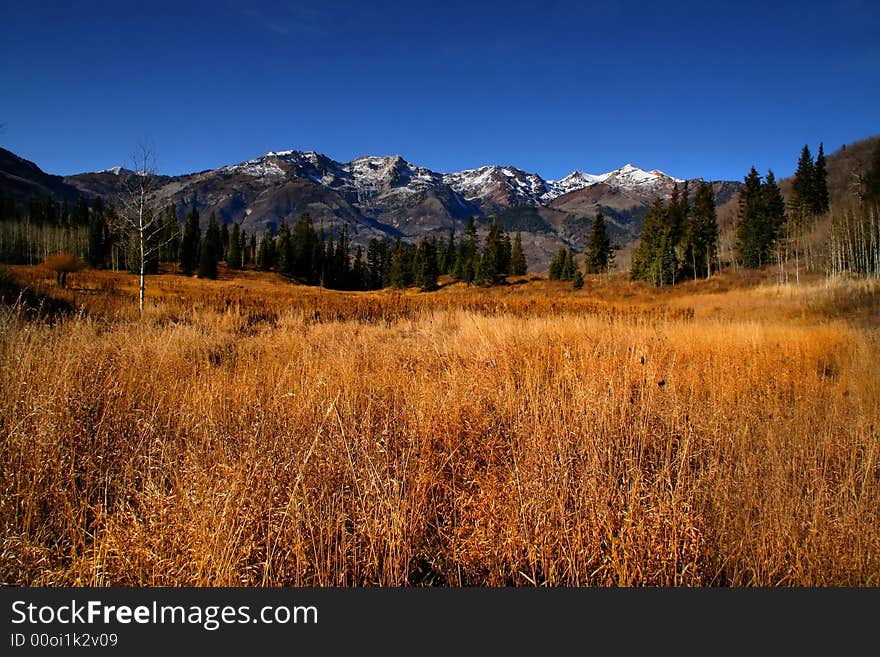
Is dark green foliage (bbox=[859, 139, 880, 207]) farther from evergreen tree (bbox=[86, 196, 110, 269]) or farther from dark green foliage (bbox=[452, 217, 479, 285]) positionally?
evergreen tree (bbox=[86, 196, 110, 269])

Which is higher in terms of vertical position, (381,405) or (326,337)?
(326,337)

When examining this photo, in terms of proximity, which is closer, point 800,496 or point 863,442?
point 800,496

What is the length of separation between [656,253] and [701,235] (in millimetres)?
7259

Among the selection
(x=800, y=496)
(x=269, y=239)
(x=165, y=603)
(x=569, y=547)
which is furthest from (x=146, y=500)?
(x=269, y=239)

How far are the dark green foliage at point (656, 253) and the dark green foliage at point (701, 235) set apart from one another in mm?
2180

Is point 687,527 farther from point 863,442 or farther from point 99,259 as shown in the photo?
point 99,259

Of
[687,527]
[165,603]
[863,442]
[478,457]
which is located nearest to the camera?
[165,603]

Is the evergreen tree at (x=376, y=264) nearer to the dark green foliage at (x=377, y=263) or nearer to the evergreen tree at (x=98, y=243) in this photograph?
the dark green foliage at (x=377, y=263)

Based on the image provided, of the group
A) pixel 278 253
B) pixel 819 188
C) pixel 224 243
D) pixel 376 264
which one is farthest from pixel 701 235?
pixel 224 243

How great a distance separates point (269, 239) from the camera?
3115 inches

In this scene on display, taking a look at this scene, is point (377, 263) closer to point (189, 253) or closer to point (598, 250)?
point (189, 253)

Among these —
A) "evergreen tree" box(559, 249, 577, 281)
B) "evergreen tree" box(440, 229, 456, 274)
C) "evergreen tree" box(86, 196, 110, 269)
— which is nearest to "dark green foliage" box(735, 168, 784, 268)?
"evergreen tree" box(559, 249, 577, 281)

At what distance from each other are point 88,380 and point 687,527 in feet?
16.9

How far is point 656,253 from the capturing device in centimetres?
5541
